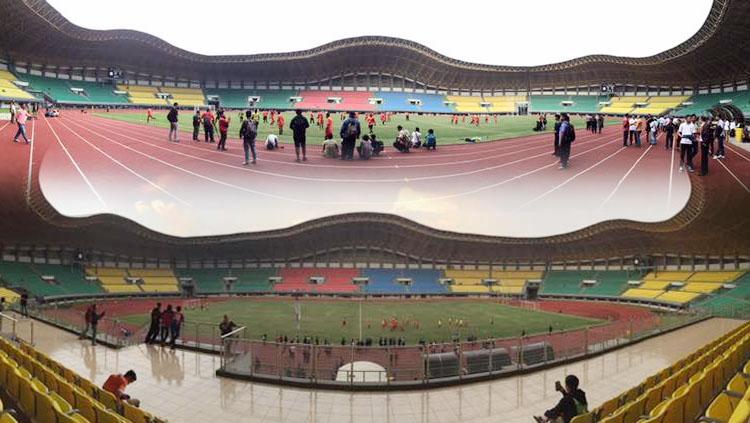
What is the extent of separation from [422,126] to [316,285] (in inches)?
440

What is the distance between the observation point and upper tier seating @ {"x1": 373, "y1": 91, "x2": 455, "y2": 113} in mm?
38906

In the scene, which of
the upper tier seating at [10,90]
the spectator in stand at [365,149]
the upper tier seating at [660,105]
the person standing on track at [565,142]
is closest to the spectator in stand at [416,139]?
the spectator in stand at [365,149]

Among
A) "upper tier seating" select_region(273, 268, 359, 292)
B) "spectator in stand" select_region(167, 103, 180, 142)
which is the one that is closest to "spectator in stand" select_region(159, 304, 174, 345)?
"spectator in stand" select_region(167, 103, 180, 142)

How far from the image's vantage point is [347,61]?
42281 millimetres

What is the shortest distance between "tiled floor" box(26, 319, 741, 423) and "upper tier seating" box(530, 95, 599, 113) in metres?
26.1

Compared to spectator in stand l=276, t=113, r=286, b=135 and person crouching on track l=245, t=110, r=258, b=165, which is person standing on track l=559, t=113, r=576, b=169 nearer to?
spectator in stand l=276, t=113, r=286, b=135

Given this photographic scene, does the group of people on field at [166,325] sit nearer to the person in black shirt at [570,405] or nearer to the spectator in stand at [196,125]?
the person in black shirt at [570,405]

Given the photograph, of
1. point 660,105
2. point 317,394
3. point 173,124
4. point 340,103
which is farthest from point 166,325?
point 660,105

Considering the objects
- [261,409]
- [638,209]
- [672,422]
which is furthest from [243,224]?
[672,422]

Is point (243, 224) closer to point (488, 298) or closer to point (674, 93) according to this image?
point (488, 298)

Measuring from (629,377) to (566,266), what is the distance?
25343 millimetres

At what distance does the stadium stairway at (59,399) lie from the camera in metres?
6.80

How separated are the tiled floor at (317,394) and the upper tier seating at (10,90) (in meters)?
23.6

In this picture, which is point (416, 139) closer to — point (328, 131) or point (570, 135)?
point (328, 131)
